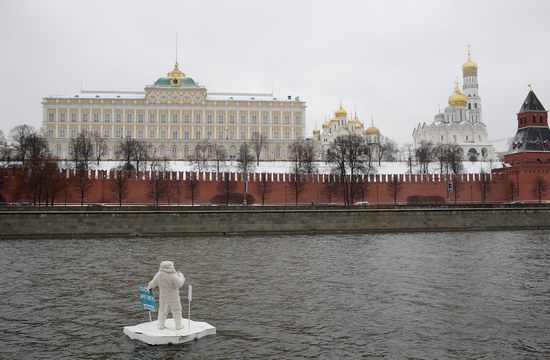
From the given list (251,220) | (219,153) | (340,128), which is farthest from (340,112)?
(251,220)

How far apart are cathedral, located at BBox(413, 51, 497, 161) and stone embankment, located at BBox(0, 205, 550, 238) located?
158ft

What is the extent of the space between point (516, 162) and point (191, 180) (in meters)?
25.3

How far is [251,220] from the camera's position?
2878 centimetres

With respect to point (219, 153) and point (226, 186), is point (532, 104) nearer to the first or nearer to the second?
point (226, 186)

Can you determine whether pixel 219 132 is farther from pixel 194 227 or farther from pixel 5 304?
pixel 5 304

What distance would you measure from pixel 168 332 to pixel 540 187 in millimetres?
40721

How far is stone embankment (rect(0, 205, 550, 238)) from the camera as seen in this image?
87.9ft

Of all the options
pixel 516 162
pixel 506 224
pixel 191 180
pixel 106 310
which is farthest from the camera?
pixel 516 162

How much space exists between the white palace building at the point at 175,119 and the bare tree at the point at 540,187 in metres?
36.1

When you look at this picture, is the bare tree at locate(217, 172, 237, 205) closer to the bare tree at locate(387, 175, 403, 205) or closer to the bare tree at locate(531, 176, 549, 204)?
the bare tree at locate(387, 175, 403, 205)

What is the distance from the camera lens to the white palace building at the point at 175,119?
74625 millimetres

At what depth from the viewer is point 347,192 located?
4319 cm

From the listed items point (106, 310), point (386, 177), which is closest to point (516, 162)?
point (386, 177)

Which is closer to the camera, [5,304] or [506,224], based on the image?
[5,304]
